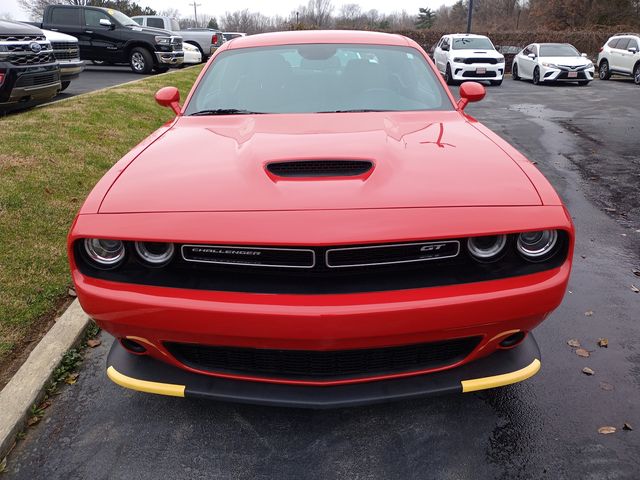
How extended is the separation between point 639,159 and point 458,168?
22.1ft

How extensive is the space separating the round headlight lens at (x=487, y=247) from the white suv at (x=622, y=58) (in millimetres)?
20436

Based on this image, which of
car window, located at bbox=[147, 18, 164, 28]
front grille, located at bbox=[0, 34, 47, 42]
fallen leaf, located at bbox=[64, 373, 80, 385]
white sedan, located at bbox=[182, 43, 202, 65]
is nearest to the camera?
fallen leaf, located at bbox=[64, 373, 80, 385]

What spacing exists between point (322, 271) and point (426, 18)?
→ 3437 inches

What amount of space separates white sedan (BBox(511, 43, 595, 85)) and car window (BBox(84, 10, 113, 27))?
14465 millimetres

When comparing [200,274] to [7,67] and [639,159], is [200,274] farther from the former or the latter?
[639,159]

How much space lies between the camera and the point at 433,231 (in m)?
1.83

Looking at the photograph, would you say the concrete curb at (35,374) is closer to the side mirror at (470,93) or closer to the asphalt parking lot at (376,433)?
the asphalt parking lot at (376,433)

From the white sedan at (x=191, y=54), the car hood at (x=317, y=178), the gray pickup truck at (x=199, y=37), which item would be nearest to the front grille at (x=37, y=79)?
the car hood at (x=317, y=178)

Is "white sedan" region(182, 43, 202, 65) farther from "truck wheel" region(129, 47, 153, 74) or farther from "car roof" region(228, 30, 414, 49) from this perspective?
"car roof" region(228, 30, 414, 49)

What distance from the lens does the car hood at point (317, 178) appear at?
195cm

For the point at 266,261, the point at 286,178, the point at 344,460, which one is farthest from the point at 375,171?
the point at 344,460

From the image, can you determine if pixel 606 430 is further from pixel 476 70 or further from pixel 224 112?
pixel 476 70

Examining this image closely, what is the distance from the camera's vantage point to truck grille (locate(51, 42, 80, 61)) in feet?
31.3

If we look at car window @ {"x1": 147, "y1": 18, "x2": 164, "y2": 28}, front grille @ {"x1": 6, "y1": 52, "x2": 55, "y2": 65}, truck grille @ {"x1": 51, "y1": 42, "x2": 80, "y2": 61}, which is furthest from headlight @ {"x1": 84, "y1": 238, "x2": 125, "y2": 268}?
car window @ {"x1": 147, "y1": 18, "x2": 164, "y2": 28}
